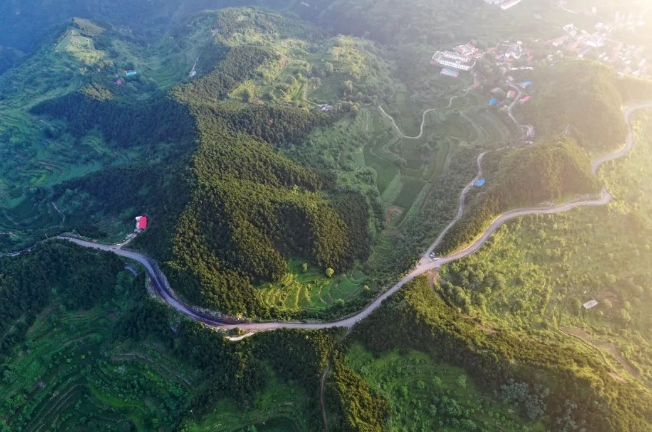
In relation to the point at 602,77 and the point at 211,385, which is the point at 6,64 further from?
the point at 602,77

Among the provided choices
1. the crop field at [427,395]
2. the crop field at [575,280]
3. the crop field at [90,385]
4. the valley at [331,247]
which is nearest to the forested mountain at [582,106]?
the valley at [331,247]

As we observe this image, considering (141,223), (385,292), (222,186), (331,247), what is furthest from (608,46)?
(141,223)

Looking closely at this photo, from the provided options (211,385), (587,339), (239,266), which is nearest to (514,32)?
(587,339)

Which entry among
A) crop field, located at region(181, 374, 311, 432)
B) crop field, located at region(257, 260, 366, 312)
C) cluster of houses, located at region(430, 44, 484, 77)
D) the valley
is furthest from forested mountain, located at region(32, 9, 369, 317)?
cluster of houses, located at region(430, 44, 484, 77)

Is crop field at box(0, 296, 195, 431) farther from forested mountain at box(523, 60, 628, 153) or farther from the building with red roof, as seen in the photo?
forested mountain at box(523, 60, 628, 153)

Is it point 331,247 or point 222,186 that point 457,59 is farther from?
point 222,186

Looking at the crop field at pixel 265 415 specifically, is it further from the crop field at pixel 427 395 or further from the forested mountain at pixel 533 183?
the forested mountain at pixel 533 183
